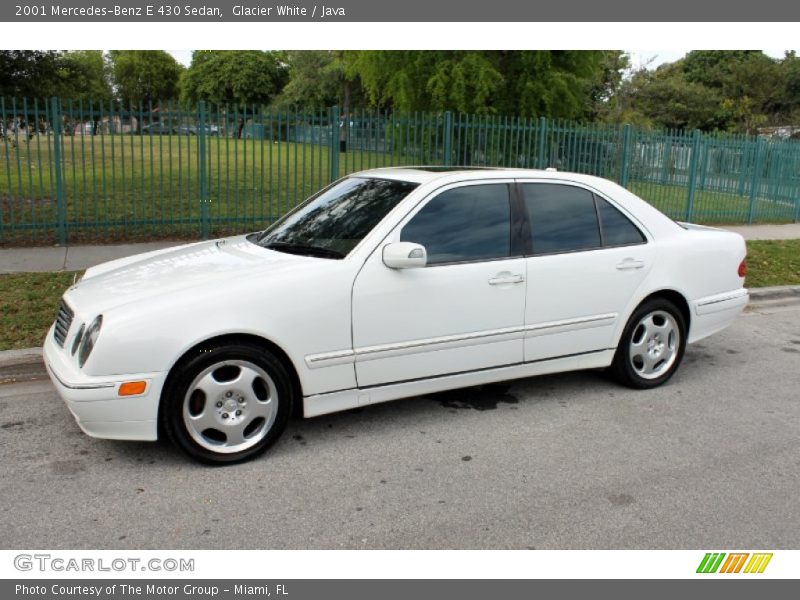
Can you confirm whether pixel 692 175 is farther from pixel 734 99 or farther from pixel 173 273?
pixel 734 99

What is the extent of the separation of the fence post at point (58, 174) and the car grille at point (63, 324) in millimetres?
6168

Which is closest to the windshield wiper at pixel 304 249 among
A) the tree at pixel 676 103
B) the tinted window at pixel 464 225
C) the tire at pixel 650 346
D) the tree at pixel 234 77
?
the tinted window at pixel 464 225

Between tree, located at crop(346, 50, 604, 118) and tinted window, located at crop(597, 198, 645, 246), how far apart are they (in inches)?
482

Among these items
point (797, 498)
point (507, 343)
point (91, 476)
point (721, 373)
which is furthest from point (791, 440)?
point (91, 476)

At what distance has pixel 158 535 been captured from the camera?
3.33m

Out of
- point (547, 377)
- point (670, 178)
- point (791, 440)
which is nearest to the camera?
point (791, 440)

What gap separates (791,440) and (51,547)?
14.0 ft

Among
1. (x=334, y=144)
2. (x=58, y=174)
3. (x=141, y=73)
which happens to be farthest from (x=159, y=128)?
(x=141, y=73)

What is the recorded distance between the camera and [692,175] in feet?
50.9

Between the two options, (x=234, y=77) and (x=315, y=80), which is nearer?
(x=315, y=80)

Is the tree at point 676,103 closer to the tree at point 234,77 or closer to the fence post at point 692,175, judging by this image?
the fence post at point 692,175

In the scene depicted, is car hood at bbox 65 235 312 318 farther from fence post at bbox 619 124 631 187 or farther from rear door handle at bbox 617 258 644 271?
fence post at bbox 619 124 631 187

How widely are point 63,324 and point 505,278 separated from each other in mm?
2712

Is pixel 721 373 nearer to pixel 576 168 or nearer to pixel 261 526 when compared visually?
pixel 261 526
